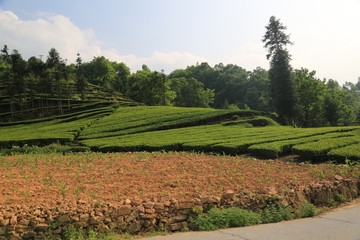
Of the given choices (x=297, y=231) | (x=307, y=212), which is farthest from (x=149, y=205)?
(x=307, y=212)

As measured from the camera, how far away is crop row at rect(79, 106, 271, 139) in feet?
83.1

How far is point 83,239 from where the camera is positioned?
546cm

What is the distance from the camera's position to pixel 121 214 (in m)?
6.12

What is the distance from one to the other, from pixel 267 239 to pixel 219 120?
25058 millimetres

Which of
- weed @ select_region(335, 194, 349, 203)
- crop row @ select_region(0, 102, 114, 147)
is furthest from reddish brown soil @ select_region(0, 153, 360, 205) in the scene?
crop row @ select_region(0, 102, 114, 147)

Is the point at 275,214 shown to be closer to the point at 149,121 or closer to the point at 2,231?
the point at 2,231

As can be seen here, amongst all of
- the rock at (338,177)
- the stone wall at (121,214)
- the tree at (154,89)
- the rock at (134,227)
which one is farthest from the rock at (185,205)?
the tree at (154,89)

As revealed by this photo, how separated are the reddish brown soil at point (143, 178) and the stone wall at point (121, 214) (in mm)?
417

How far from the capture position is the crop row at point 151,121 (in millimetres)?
25330

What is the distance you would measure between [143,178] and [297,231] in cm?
535

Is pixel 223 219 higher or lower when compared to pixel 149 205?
lower

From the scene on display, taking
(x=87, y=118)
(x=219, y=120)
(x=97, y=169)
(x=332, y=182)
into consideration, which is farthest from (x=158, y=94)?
(x=332, y=182)

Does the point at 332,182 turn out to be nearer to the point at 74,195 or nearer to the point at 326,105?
the point at 74,195

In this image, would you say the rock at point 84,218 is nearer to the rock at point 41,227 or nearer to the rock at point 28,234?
the rock at point 41,227
